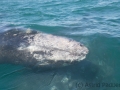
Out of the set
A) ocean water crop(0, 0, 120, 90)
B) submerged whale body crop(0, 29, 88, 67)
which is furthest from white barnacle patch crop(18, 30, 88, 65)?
ocean water crop(0, 0, 120, 90)

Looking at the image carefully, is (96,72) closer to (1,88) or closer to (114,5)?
(1,88)

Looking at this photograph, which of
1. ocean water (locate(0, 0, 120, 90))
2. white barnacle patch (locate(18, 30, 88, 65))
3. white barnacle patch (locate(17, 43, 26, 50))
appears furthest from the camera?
white barnacle patch (locate(17, 43, 26, 50))

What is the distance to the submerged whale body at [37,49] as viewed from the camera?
10977mm

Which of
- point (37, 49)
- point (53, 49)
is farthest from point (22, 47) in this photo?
point (53, 49)

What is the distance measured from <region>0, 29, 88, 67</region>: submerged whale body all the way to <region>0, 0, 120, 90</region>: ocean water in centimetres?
51

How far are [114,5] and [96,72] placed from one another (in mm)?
12493

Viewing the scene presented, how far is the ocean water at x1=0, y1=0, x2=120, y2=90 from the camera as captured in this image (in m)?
10.7

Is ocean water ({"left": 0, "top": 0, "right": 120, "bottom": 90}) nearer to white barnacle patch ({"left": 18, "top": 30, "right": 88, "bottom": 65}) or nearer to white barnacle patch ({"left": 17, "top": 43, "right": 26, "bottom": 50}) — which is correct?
white barnacle patch ({"left": 18, "top": 30, "right": 88, "bottom": 65})

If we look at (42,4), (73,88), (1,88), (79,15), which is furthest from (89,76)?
(42,4)

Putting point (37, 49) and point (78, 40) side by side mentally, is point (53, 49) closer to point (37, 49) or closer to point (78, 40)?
point (37, 49)

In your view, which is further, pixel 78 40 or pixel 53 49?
pixel 78 40

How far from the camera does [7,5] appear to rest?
25250 millimetres

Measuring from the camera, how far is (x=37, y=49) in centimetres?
1145

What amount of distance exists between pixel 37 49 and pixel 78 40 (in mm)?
3155
